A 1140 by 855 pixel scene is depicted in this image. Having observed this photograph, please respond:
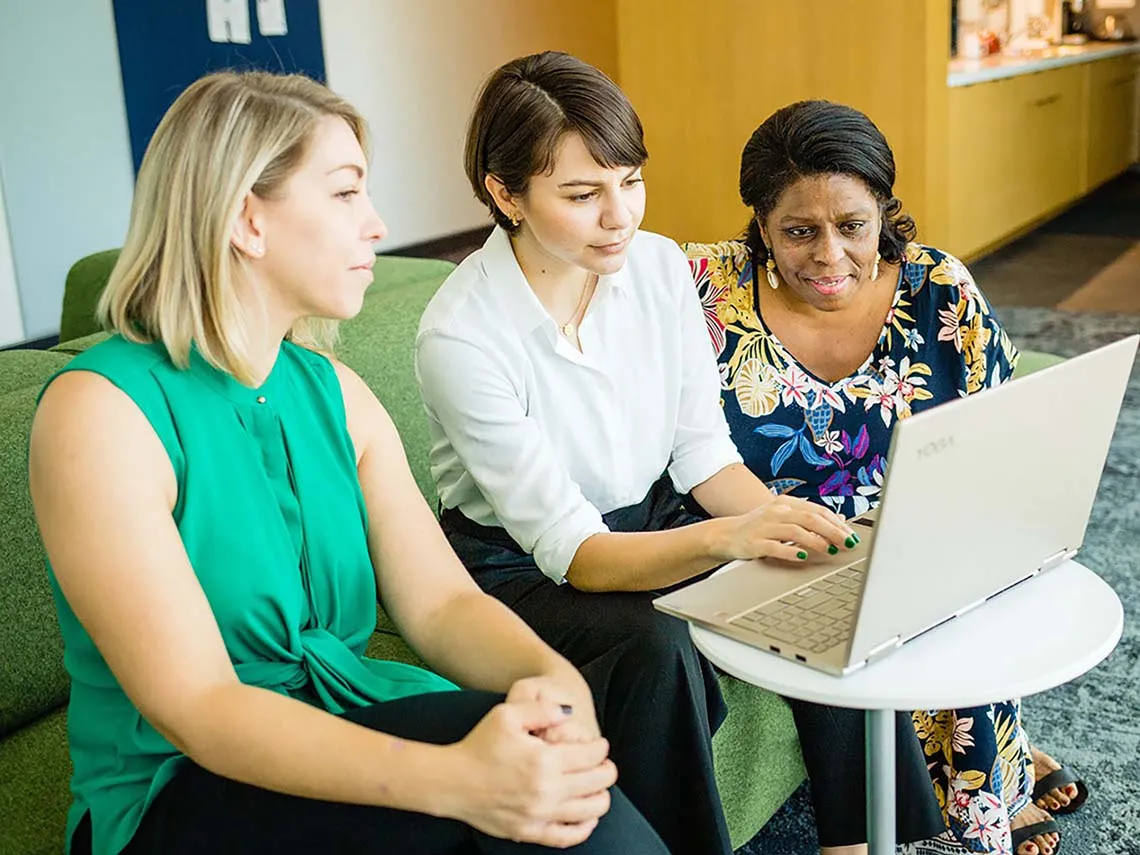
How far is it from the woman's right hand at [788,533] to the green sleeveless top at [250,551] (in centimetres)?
37

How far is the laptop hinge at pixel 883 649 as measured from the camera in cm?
124

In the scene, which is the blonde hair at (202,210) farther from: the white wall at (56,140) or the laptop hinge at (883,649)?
the white wall at (56,140)

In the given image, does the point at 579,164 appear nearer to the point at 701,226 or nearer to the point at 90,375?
the point at 90,375

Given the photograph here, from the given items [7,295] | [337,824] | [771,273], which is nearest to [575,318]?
[771,273]

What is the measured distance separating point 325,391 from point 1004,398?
0.66 metres

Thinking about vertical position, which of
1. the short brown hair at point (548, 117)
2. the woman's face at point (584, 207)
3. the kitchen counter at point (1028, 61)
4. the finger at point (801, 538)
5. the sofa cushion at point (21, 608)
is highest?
the short brown hair at point (548, 117)

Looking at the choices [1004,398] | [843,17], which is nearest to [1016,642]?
[1004,398]

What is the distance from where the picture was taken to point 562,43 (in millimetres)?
7504

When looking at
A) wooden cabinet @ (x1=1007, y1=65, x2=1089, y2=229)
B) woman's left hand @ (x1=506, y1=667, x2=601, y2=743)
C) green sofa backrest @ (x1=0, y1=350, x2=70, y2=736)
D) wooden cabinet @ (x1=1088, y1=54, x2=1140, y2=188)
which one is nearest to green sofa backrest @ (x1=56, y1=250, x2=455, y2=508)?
green sofa backrest @ (x1=0, y1=350, x2=70, y2=736)

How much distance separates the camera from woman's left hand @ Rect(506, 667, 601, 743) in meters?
1.15

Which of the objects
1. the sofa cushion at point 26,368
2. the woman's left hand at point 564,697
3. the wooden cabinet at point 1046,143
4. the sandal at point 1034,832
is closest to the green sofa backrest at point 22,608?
the sofa cushion at point 26,368

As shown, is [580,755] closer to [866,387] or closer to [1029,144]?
[866,387]

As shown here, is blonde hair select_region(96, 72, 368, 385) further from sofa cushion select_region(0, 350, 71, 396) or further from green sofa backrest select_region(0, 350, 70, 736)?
sofa cushion select_region(0, 350, 71, 396)

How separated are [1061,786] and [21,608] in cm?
150
